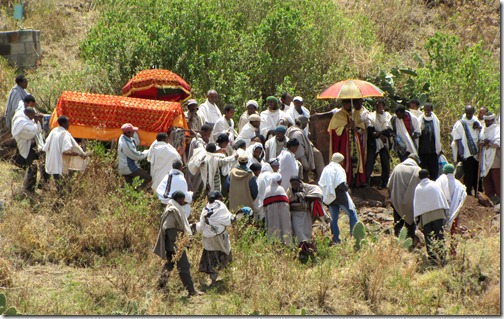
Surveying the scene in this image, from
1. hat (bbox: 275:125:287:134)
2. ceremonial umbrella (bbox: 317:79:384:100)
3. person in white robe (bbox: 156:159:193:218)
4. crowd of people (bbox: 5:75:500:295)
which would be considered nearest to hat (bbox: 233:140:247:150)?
crowd of people (bbox: 5:75:500:295)

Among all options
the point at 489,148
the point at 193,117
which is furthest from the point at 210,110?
the point at 489,148

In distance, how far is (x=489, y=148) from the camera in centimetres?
1573

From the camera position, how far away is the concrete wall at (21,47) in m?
19.1

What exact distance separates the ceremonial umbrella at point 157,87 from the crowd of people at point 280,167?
1.80 ft

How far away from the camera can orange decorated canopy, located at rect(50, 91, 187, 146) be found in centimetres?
1466

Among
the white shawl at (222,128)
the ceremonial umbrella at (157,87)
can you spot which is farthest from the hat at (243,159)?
the ceremonial umbrella at (157,87)

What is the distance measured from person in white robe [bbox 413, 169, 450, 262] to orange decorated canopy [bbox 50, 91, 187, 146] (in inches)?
144

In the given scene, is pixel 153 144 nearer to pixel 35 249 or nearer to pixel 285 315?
pixel 35 249

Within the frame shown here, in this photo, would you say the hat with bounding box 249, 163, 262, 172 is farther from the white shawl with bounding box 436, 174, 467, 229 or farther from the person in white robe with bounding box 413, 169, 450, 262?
the white shawl with bounding box 436, 174, 467, 229

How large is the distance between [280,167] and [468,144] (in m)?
3.59

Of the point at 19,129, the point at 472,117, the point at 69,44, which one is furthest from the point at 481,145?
the point at 69,44

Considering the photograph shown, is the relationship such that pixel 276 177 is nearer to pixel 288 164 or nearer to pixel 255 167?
pixel 255 167

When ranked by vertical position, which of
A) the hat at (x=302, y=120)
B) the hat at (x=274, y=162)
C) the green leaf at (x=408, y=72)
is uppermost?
the green leaf at (x=408, y=72)

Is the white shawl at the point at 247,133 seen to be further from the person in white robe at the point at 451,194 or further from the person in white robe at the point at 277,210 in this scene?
the person in white robe at the point at 451,194
